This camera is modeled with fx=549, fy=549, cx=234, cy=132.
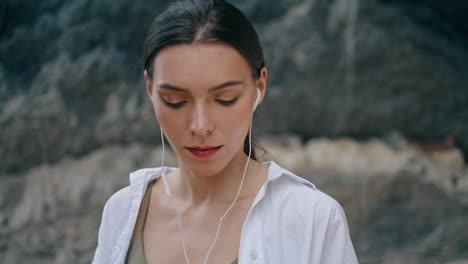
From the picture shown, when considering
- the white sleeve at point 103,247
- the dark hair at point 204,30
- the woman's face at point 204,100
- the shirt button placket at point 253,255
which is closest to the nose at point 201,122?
the woman's face at point 204,100

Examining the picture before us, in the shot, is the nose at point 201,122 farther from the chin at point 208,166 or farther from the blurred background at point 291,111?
the blurred background at point 291,111

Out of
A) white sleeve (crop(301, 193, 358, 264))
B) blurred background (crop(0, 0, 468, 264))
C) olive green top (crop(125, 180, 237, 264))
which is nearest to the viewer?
white sleeve (crop(301, 193, 358, 264))

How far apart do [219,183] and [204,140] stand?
226mm

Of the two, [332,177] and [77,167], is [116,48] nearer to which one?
[77,167]

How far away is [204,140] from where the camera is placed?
139 cm

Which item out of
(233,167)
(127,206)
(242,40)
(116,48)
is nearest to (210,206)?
(233,167)

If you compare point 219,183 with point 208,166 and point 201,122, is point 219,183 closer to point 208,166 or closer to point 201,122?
point 208,166

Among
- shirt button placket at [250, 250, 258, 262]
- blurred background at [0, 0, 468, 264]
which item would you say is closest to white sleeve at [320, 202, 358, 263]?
shirt button placket at [250, 250, 258, 262]

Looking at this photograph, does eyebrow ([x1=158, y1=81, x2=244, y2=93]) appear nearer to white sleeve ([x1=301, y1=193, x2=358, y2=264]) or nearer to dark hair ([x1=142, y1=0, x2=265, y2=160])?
dark hair ([x1=142, y1=0, x2=265, y2=160])

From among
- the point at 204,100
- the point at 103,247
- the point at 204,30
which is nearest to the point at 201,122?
the point at 204,100

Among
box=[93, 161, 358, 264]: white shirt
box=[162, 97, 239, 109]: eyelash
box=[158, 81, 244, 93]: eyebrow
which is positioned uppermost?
box=[158, 81, 244, 93]: eyebrow

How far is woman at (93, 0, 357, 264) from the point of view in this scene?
53.7 inches

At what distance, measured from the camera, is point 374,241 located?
126 inches

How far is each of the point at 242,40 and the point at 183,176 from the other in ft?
1.52
